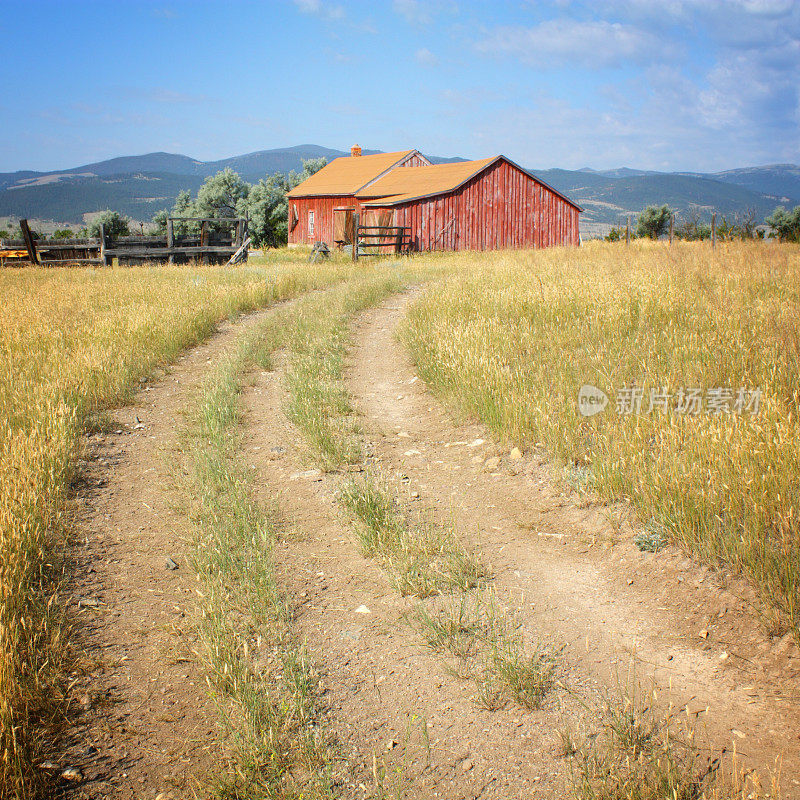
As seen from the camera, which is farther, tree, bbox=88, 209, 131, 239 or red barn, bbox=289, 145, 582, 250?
tree, bbox=88, 209, 131, 239

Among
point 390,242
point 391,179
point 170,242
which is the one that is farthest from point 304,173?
point 170,242

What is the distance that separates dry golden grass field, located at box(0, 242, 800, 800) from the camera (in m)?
3.10

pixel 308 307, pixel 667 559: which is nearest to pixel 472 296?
pixel 308 307

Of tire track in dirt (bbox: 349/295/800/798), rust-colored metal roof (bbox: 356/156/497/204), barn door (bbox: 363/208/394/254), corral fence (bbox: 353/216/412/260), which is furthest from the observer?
rust-colored metal roof (bbox: 356/156/497/204)

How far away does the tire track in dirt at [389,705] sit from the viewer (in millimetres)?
2371

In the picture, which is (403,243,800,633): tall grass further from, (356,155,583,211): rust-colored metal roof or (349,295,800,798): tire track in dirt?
(356,155,583,211): rust-colored metal roof

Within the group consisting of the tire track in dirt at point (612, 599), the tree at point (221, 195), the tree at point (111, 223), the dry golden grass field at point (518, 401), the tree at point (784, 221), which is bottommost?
the tire track in dirt at point (612, 599)

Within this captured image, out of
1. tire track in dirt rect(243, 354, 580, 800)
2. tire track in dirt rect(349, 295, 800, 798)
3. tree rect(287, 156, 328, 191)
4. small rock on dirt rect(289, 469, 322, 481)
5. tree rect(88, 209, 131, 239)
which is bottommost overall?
tire track in dirt rect(243, 354, 580, 800)

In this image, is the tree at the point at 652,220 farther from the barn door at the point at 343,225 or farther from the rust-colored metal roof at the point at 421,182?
the barn door at the point at 343,225

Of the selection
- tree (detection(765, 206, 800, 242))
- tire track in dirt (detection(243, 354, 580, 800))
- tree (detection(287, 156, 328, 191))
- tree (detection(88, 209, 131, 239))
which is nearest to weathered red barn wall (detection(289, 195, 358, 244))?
tree (detection(88, 209, 131, 239))

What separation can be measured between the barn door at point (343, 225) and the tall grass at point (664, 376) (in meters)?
24.6

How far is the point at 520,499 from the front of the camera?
468cm

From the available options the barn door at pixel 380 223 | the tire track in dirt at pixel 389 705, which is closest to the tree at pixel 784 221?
the barn door at pixel 380 223

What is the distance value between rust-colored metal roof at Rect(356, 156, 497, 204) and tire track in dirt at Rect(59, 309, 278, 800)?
26.1 m
